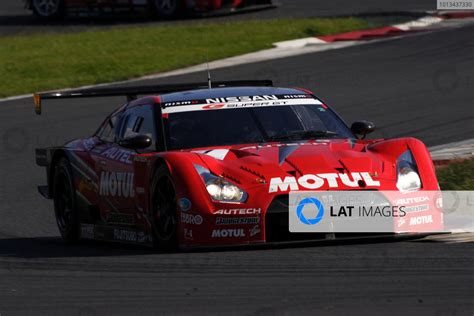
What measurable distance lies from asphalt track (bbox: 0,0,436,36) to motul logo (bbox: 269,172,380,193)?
60.4ft

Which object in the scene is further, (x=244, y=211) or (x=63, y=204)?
(x=63, y=204)

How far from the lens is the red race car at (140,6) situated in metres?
27.4

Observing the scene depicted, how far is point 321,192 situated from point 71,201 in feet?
9.49

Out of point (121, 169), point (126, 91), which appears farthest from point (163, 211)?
point (126, 91)

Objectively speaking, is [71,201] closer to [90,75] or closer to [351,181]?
[351,181]

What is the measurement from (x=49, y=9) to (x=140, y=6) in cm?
275

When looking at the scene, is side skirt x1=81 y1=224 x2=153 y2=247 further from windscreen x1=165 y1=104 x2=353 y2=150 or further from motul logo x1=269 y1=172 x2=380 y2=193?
motul logo x1=269 y1=172 x2=380 y2=193

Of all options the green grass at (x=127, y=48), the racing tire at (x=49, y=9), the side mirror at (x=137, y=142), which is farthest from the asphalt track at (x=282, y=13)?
the side mirror at (x=137, y=142)

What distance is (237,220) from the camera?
7523 millimetres

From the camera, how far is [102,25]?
27766 mm

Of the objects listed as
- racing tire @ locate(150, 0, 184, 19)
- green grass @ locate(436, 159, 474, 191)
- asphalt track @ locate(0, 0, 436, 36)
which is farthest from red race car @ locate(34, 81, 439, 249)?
racing tire @ locate(150, 0, 184, 19)

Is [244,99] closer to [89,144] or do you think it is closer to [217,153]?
[217,153]

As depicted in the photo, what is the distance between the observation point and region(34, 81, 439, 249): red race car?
24.8 feet

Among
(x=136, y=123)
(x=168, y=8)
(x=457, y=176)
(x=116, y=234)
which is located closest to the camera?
(x=116, y=234)
